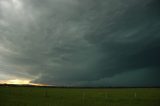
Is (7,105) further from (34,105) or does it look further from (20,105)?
(34,105)

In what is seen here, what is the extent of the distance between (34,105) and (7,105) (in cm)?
410

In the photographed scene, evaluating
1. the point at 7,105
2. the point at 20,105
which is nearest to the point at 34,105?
the point at 20,105

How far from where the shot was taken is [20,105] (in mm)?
29016

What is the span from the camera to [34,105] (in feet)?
92.6

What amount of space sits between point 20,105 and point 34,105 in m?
2.36

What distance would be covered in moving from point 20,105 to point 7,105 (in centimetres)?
184

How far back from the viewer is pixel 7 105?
94.7 ft
